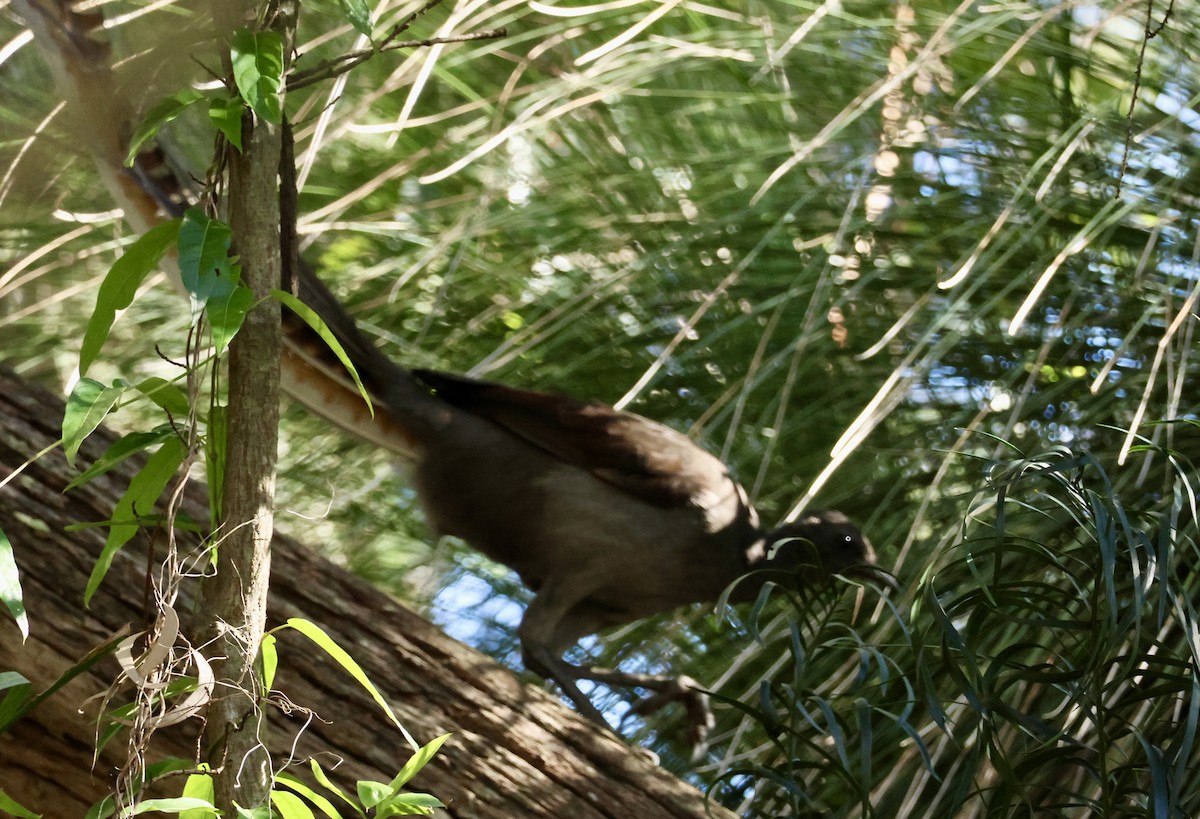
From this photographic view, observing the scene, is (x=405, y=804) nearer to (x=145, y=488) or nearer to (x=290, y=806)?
(x=290, y=806)

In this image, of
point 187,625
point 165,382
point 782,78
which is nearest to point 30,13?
point 165,382

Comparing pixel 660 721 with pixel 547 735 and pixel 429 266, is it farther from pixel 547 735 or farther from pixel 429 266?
pixel 429 266

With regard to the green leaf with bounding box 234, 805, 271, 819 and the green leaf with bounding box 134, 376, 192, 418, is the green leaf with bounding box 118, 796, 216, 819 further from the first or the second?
the green leaf with bounding box 134, 376, 192, 418

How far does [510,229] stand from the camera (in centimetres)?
265

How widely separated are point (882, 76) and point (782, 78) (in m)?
0.21

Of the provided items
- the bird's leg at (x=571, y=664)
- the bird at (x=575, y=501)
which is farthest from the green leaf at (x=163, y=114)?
the bird's leg at (x=571, y=664)

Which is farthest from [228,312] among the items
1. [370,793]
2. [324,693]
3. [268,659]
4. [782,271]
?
[782,271]

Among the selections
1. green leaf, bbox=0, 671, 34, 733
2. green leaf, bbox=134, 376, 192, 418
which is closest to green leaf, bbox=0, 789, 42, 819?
green leaf, bbox=0, 671, 34, 733

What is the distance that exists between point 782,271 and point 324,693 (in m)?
1.42

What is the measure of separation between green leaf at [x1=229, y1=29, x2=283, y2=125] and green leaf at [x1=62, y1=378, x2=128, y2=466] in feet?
0.65

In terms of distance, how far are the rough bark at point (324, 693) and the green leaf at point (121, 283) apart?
0.66m

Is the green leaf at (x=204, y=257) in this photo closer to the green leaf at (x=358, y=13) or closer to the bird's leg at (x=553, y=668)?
the green leaf at (x=358, y=13)

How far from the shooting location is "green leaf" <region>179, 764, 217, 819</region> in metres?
0.78

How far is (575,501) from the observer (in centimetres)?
234
